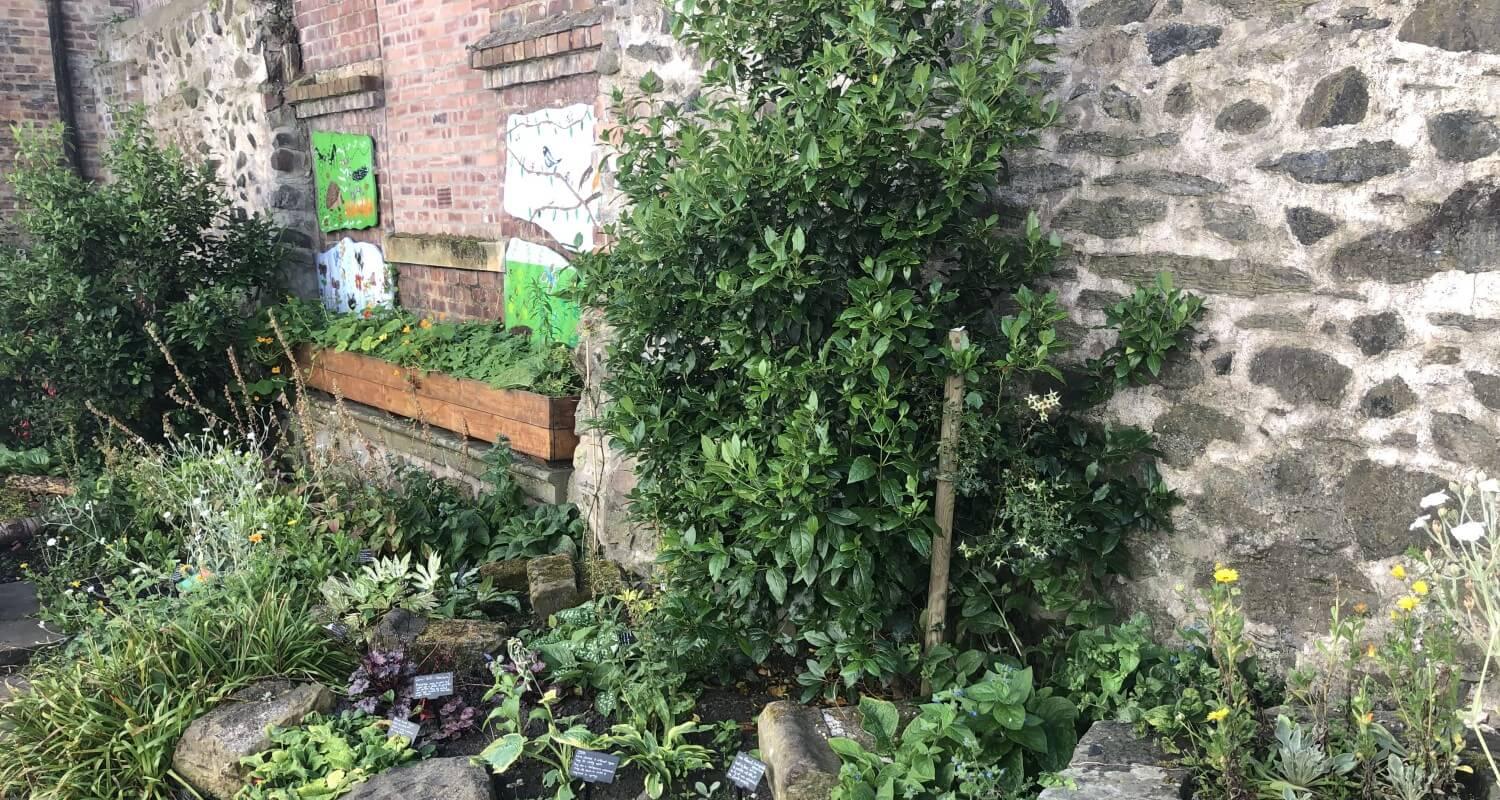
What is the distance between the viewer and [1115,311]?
2945 mm

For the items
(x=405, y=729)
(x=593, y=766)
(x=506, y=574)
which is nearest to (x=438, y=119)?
(x=506, y=574)

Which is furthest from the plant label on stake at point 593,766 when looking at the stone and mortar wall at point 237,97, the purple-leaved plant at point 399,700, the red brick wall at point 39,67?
the red brick wall at point 39,67

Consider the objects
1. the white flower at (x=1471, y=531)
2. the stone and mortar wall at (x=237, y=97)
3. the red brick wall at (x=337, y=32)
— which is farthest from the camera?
the stone and mortar wall at (x=237, y=97)

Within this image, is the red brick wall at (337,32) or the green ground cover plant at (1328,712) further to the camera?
the red brick wall at (337,32)

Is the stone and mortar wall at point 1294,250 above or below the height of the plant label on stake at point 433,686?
above

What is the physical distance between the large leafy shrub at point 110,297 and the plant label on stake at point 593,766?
518 centimetres

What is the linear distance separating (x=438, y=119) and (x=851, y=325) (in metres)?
4.62

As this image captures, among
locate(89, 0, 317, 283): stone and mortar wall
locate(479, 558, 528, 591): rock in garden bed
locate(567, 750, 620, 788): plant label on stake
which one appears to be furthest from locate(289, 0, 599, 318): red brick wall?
locate(567, 750, 620, 788): plant label on stake

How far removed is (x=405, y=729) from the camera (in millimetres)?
3260

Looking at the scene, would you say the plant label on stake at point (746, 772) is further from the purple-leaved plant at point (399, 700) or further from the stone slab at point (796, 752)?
the purple-leaved plant at point (399, 700)

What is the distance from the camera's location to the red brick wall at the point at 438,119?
235 inches

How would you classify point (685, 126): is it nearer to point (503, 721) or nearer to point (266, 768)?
point (503, 721)

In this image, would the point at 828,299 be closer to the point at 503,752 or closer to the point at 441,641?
the point at 503,752

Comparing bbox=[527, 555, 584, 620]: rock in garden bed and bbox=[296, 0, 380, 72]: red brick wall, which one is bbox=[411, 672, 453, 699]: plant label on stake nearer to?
bbox=[527, 555, 584, 620]: rock in garden bed
